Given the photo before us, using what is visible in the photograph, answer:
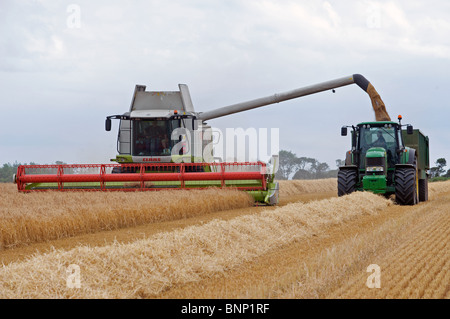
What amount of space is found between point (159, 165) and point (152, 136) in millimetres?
999

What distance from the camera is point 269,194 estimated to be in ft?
40.7

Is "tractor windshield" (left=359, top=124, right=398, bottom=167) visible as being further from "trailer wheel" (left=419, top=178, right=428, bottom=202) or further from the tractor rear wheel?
"trailer wheel" (left=419, top=178, right=428, bottom=202)

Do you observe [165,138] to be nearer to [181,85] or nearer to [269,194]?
[181,85]

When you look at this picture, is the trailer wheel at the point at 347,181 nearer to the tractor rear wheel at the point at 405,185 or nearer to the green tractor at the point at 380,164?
the green tractor at the point at 380,164

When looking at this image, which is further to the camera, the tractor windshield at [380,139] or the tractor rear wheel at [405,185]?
the tractor windshield at [380,139]

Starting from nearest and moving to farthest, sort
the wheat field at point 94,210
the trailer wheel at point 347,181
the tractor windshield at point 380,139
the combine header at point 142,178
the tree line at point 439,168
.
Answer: the wheat field at point 94,210 < the combine header at point 142,178 < the trailer wheel at point 347,181 < the tractor windshield at point 380,139 < the tree line at point 439,168

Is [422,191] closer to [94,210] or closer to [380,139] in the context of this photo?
[380,139]

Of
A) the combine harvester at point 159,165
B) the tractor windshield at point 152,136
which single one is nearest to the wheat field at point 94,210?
the combine harvester at point 159,165

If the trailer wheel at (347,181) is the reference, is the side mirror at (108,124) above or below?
above

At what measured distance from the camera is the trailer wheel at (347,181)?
516 inches

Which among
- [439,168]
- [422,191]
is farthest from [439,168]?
[422,191]

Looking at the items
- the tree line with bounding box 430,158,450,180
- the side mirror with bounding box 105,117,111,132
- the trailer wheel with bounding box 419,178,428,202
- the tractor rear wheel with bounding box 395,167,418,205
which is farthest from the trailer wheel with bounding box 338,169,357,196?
the tree line with bounding box 430,158,450,180

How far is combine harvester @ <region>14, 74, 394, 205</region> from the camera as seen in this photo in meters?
12.4

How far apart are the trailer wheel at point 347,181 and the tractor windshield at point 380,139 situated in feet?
1.34
